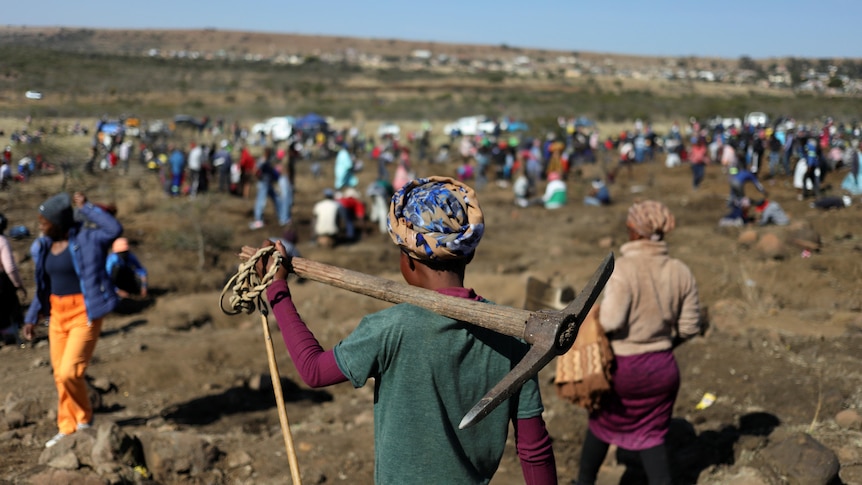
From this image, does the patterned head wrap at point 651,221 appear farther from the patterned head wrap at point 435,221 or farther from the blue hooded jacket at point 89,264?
the blue hooded jacket at point 89,264

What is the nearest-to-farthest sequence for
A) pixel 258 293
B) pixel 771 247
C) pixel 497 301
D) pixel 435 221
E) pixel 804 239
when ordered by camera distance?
pixel 435 221 < pixel 258 293 < pixel 497 301 < pixel 771 247 < pixel 804 239

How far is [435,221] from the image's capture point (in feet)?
5.91

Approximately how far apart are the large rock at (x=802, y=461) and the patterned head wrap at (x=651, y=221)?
4.91 feet

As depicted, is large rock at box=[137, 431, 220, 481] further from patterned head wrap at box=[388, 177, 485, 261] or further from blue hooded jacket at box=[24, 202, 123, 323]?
patterned head wrap at box=[388, 177, 485, 261]

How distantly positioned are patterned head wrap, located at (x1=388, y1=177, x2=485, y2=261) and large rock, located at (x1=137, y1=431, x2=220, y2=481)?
309 centimetres

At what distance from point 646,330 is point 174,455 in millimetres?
2807

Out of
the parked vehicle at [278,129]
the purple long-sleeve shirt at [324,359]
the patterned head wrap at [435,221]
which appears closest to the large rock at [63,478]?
the purple long-sleeve shirt at [324,359]

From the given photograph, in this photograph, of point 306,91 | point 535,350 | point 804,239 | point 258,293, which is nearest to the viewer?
point 535,350

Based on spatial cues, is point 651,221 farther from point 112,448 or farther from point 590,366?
point 112,448

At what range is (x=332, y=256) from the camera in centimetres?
1144

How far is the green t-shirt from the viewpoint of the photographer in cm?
181

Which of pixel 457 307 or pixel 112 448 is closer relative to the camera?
pixel 457 307

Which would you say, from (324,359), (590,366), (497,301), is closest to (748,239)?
(497,301)

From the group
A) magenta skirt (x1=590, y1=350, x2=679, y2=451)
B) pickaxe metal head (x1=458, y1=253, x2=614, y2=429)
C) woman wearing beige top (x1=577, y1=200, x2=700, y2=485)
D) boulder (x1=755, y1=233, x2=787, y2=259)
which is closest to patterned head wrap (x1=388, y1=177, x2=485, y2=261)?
pickaxe metal head (x1=458, y1=253, x2=614, y2=429)
